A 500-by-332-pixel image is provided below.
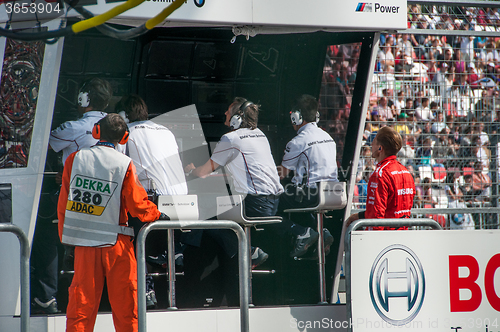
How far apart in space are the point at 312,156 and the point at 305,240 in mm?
728

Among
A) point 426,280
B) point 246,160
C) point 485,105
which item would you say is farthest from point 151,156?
point 485,105

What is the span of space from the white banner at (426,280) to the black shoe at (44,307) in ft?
7.01

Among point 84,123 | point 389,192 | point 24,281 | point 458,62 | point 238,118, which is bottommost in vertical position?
point 24,281

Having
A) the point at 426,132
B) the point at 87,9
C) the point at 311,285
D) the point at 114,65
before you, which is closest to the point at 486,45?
the point at 426,132

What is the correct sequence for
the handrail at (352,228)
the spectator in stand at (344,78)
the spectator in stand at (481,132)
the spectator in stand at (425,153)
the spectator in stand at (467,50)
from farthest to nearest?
the spectator in stand at (467,50) → the spectator in stand at (481,132) → the spectator in stand at (425,153) → the spectator in stand at (344,78) → the handrail at (352,228)

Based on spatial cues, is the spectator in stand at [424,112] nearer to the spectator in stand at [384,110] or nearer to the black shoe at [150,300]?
the spectator in stand at [384,110]

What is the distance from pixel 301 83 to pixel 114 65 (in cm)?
173

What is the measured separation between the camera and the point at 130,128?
455 cm

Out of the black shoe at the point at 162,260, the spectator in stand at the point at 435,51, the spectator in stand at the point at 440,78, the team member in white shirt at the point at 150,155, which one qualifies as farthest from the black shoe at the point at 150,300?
the spectator in stand at the point at 435,51

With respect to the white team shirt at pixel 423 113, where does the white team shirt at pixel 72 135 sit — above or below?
below

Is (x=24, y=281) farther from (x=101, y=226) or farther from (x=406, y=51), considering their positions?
(x=406, y=51)

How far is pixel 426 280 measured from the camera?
3.93 metres

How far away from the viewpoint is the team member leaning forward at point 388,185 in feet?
14.0

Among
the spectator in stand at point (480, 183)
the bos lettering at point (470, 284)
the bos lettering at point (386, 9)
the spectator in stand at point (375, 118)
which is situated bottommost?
the bos lettering at point (470, 284)
